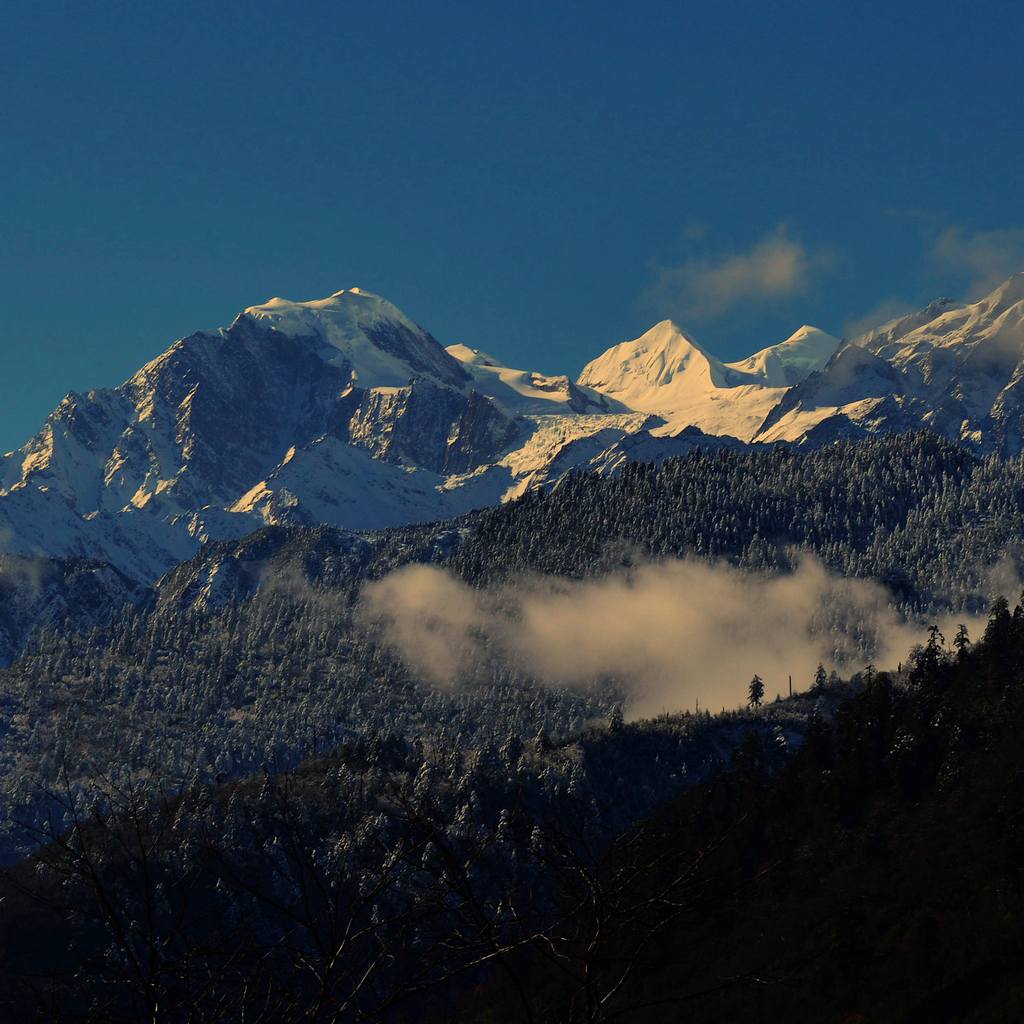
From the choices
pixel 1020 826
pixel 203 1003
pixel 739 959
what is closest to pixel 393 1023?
pixel 739 959

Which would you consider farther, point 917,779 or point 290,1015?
point 917,779

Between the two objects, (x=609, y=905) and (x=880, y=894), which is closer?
(x=609, y=905)

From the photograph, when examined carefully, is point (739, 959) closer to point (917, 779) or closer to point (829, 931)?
point (829, 931)

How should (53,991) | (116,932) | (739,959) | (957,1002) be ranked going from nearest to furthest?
(116,932) < (53,991) < (957,1002) < (739,959)

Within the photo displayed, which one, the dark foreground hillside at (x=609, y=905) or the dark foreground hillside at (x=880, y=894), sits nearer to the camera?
the dark foreground hillside at (x=609, y=905)

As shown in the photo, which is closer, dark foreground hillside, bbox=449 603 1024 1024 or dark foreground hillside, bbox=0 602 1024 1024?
dark foreground hillside, bbox=0 602 1024 1024

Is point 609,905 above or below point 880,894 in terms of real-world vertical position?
above

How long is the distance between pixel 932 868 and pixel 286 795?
134m

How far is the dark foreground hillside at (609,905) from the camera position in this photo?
55.9 ft

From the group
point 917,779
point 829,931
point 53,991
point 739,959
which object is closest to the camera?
point 53,991

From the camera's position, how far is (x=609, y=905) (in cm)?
1728

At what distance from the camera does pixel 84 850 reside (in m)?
16.8

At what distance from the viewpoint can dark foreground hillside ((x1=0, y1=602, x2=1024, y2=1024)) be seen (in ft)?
55.9

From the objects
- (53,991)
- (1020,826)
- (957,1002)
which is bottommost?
(957,1002)
